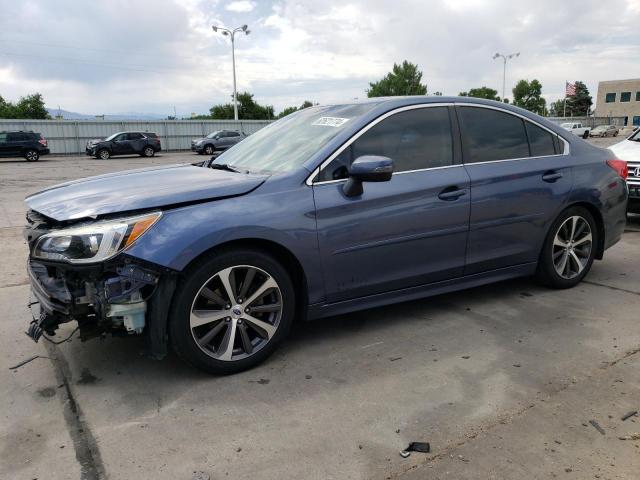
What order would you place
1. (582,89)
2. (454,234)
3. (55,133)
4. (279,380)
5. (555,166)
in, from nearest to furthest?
(279,380) < (454,234) < (555,166) < (55,133) < (582,89)

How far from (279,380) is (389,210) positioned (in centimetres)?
131

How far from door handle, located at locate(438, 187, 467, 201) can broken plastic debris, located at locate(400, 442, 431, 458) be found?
181 centimetres

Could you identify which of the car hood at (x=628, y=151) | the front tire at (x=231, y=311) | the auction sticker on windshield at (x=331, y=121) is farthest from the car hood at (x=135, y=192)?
the car hood at (x=628, y=151)

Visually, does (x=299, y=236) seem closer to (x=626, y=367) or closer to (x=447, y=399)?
(x=447, y=399)

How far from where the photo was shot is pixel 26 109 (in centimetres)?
6081

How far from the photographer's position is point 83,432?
8.69ft

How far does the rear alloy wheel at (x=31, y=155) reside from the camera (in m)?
27.9

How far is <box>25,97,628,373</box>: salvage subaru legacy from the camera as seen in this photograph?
2.89 m

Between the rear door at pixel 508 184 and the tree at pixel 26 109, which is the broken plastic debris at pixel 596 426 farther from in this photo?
the tree at pixel 26 109

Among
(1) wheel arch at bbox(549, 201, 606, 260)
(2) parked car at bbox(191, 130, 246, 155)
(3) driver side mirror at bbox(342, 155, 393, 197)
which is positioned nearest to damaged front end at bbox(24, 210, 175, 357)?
(3) driver side mirror at bbox(342, 155, 393, 197)

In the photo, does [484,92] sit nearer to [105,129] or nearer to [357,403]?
[105,129]

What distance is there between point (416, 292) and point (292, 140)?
1.43m

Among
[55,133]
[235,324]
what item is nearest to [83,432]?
[235,324]

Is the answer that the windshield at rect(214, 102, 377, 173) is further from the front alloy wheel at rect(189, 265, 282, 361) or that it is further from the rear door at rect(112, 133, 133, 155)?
the rear door at rect(112, 133, 133, 155)
